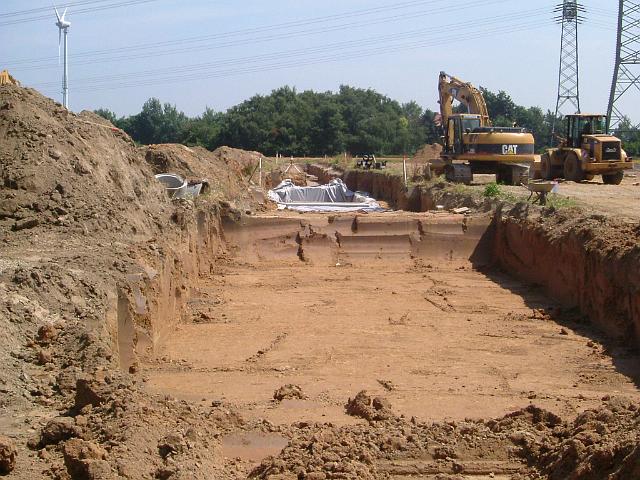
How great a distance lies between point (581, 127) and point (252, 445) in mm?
22902

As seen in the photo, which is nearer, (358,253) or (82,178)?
(82,178)

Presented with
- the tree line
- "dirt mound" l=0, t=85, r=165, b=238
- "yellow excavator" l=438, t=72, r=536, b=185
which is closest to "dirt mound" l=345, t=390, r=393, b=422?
"dirt mound" l=0, t=85, r=165, b=238

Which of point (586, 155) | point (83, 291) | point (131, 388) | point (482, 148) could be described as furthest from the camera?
point (586, 155)

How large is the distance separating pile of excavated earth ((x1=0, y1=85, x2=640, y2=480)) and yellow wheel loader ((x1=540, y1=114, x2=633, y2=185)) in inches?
558

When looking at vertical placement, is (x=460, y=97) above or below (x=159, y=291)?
above

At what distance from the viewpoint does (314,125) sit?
2542 inches

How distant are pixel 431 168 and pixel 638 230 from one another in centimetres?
1518

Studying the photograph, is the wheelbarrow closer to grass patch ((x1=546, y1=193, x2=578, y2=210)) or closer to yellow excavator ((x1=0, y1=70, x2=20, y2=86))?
grass patch ((x1=546, y1=193, x2=578, y2=210))

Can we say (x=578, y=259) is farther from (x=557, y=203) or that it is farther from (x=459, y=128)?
(x=459, y=128)

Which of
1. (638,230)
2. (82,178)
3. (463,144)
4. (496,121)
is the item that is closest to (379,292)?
(638,230)

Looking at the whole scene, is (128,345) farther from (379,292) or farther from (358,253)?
(358,253)

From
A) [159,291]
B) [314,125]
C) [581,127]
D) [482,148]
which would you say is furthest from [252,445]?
[314,125]

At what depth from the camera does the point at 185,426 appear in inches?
243

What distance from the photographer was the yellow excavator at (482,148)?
2447 cm
